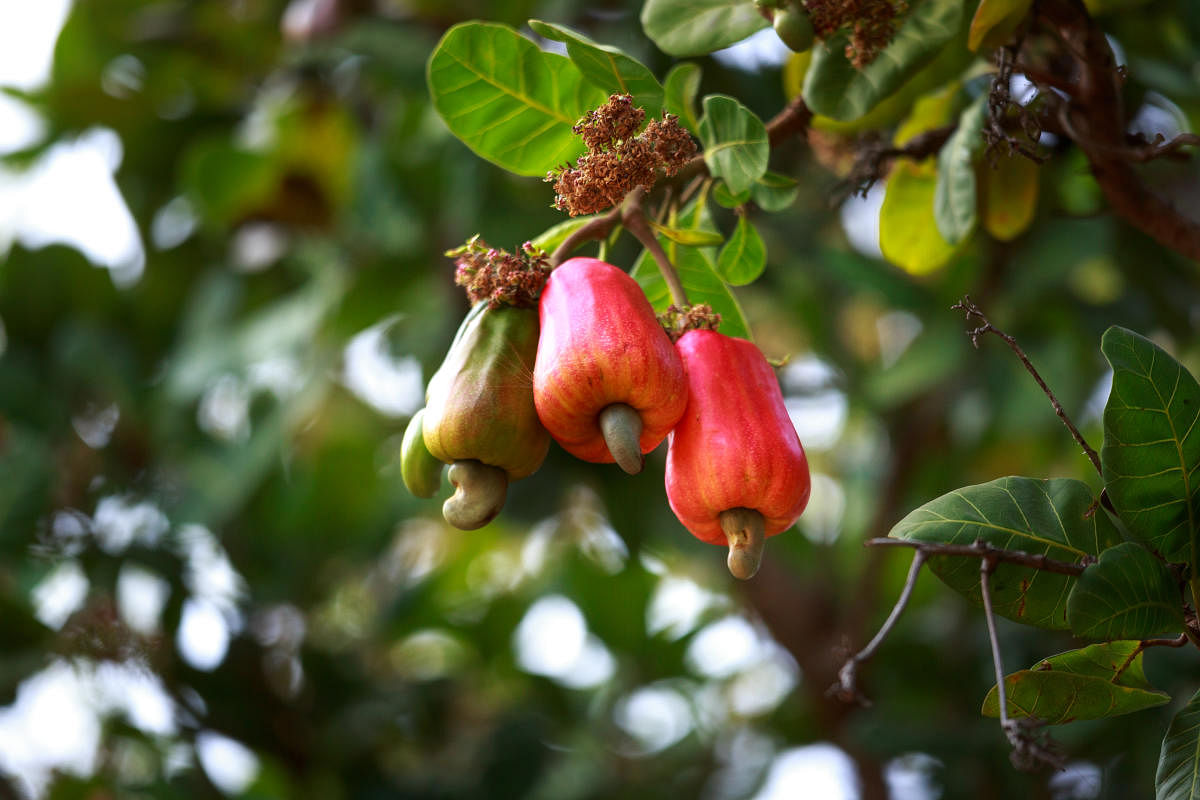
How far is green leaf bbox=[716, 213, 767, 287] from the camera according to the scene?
95 cm

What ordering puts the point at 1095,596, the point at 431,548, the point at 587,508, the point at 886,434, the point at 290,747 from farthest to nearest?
1. the point at 431,548
2. the point at 587,508
3. the point at 886,434
4. the point at 290,747
5. the point at 1095,596

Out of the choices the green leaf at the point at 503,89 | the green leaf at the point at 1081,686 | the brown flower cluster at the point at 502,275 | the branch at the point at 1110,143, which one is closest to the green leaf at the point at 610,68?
the green leaf at the point at 503,89

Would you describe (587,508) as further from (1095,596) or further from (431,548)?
(1095,596)

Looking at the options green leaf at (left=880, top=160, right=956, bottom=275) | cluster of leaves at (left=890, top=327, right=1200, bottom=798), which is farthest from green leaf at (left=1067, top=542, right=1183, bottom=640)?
green leaf at (left=880, top=160, right=956, bottom=275)

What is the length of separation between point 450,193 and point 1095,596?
5.18 ft

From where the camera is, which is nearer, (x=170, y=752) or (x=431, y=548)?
(x=170, y=752)

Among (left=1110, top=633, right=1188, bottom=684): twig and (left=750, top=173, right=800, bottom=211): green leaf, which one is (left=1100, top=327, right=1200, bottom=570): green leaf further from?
(left=750, top=173, right=800, bottom=211): green leaf

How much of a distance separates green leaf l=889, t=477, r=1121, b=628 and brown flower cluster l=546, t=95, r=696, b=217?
0.99ft

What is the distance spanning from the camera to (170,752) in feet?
7.04

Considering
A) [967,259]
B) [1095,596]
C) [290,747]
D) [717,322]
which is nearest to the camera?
[1095,596]

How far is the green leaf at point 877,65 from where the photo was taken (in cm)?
87

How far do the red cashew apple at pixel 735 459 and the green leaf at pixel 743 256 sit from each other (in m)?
0.18

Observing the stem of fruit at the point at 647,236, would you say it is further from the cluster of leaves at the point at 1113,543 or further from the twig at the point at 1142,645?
the twig at the point at 1142,645

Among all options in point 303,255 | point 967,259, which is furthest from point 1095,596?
point 303,255
